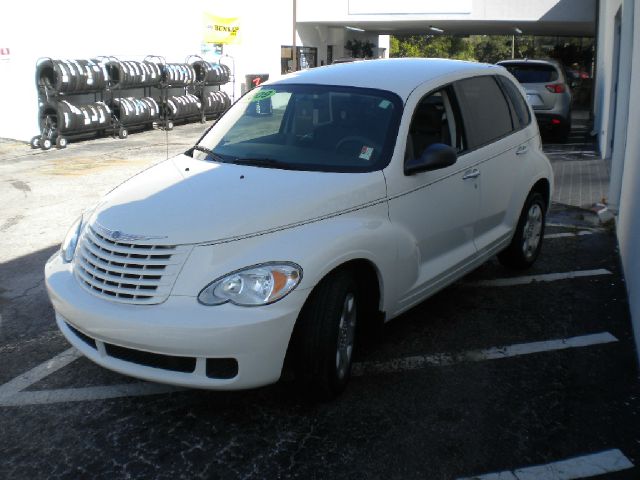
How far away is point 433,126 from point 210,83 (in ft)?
60.3

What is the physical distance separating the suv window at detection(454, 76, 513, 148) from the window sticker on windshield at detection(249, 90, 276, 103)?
1315 millimetres

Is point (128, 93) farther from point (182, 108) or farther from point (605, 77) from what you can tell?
point (605, 77)

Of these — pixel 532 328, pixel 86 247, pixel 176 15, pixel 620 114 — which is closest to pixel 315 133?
pixel 86 247

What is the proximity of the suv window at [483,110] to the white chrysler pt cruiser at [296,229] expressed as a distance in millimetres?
18

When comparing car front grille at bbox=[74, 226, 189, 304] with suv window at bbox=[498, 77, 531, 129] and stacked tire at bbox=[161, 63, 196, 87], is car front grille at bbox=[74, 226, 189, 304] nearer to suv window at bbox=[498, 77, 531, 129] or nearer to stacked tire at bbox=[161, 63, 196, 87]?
suv window at bbox=[498, 77, 531, 129]

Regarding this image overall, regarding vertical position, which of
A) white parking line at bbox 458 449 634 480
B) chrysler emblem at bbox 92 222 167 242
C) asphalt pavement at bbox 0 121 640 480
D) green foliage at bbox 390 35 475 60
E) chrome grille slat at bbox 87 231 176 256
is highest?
green foliage at bbox 390 35 475 60

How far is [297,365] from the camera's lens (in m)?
3.70

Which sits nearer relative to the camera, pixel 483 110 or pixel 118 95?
pixel 483 110

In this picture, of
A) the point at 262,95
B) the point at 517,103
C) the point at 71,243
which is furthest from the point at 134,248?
the point at 517,103

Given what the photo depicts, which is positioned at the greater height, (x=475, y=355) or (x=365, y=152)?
(x=365, y=152)

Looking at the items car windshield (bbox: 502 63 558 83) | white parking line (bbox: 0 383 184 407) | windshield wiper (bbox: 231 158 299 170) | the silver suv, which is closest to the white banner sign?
the silver suv

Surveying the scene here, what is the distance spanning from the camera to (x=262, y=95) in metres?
5.28

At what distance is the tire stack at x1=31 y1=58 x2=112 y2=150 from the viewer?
15398mm

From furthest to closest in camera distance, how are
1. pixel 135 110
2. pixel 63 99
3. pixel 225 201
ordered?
1. pixel 135 110
2. pixel 63 99
3. pixel 225 201
